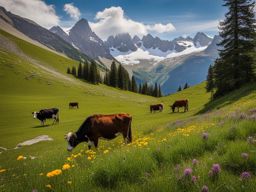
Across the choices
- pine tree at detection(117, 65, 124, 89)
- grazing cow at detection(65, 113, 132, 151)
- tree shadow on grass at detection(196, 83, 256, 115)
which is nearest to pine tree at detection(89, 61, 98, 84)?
pine tree at detection(117, 65, 124, 89)

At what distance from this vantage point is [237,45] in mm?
50750

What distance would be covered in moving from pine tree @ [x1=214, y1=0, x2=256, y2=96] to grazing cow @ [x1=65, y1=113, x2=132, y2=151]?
37125 millimetres

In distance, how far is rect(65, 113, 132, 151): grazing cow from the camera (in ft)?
52.1

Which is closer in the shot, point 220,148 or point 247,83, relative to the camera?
point 220,148

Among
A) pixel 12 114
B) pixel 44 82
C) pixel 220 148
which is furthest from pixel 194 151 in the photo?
pixel 44 82

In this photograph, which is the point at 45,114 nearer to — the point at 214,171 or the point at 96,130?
the point at 96,130

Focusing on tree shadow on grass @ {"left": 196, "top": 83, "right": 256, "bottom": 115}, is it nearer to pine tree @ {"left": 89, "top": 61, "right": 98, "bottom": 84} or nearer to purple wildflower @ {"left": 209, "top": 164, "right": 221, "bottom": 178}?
purple wildflower @ {"left": 209, "top": 164, "right": 221, "bottom": 178}

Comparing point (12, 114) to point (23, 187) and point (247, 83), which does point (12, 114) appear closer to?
point (247, 83)

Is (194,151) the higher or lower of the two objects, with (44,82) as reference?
lower

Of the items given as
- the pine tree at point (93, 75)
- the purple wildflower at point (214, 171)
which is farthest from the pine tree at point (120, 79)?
the purple wildflower at point (214, 171)

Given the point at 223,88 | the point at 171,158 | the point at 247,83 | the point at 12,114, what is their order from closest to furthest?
the point at 171,158, the point at 247,83, the point at 223,88, the point at 12,114

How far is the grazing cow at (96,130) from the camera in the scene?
15.9 m

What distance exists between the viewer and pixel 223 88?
5550cm

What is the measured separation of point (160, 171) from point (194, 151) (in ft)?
4.95
